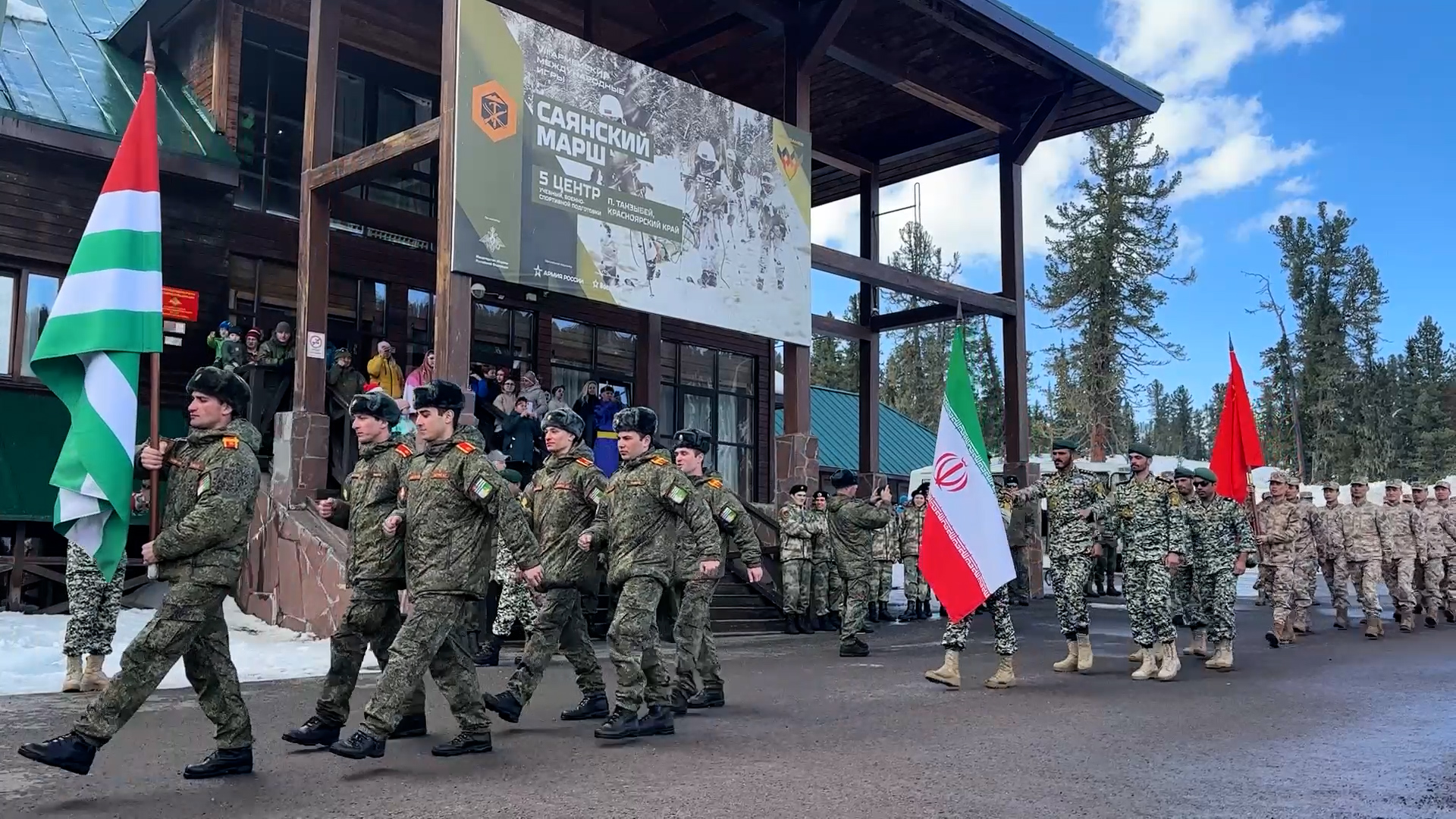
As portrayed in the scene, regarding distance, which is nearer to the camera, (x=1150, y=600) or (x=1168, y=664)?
(x=1168, y=664)

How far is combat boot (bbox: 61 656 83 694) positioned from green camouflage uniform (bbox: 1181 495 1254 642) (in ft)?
30.3

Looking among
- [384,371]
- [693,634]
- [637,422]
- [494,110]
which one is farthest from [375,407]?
[384,371]

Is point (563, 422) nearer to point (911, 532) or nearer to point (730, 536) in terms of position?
point (730, 536)

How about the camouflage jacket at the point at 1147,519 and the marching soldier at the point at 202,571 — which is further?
the camouflage jacket at the point at 1147,519

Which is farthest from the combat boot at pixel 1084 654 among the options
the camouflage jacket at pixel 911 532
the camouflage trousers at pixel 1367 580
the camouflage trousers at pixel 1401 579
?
the camouflage trousers at pixel 1401 579

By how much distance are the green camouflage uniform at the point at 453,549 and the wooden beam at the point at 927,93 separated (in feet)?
41.3

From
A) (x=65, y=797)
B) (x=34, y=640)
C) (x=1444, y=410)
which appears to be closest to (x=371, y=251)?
(x=34, y=640)

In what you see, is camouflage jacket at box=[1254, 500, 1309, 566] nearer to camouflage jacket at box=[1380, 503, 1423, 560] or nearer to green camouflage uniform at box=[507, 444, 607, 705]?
camouflage jacket at box=[1380, 503, 1423, 560]

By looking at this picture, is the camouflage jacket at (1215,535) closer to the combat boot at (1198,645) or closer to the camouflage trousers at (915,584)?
→ the combat boot at (1198,645)

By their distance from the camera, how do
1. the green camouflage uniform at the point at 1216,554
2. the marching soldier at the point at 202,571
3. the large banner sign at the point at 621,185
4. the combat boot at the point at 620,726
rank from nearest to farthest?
the marching soldier at the point at 202,571 < the combat boot at the point at 620,726 < the green camouflage uniform at the point at 1216,554 < the large banner sign at the point at 621,185

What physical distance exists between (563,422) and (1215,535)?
662 cm

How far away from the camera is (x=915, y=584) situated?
1644 centimetres

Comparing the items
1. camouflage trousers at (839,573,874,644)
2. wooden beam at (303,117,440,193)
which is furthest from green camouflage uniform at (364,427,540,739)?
wooden beam at (303,117,440,193)

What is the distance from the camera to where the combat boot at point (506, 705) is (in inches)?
253
